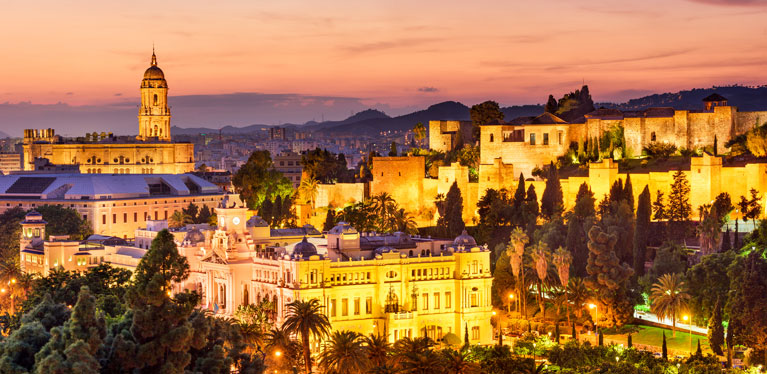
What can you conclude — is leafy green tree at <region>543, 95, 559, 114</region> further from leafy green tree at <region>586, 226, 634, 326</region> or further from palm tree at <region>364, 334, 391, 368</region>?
palm tree at <region>364, 334, 391, 368</region>

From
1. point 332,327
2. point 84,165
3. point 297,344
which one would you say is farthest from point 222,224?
point 84,165

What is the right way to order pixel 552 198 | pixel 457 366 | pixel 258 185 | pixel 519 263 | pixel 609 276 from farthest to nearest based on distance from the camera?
1. pixel 258 185
2. pixel 552 198
3. pixel 519 263
4. pixel 609 276
5. pixel 457 366

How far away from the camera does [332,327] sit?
2320 inches

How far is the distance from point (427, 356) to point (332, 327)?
13799 millimetres

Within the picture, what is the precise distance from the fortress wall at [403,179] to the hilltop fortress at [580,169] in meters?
0.07

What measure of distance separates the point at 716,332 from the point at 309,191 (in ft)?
156

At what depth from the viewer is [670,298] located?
193ft

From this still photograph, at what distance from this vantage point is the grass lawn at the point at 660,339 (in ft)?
185

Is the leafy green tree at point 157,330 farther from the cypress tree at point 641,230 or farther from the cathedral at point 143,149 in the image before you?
the cathedral at point 143,149

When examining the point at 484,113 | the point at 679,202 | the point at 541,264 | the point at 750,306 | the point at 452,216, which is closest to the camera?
the point at 750,306

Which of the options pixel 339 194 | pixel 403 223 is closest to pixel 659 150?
pixel 403 223

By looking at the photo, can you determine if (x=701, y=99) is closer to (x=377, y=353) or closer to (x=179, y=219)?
(x=179, y=219)

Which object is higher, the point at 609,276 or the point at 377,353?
the point at 609,276

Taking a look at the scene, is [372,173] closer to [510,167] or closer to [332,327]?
[510,167]
